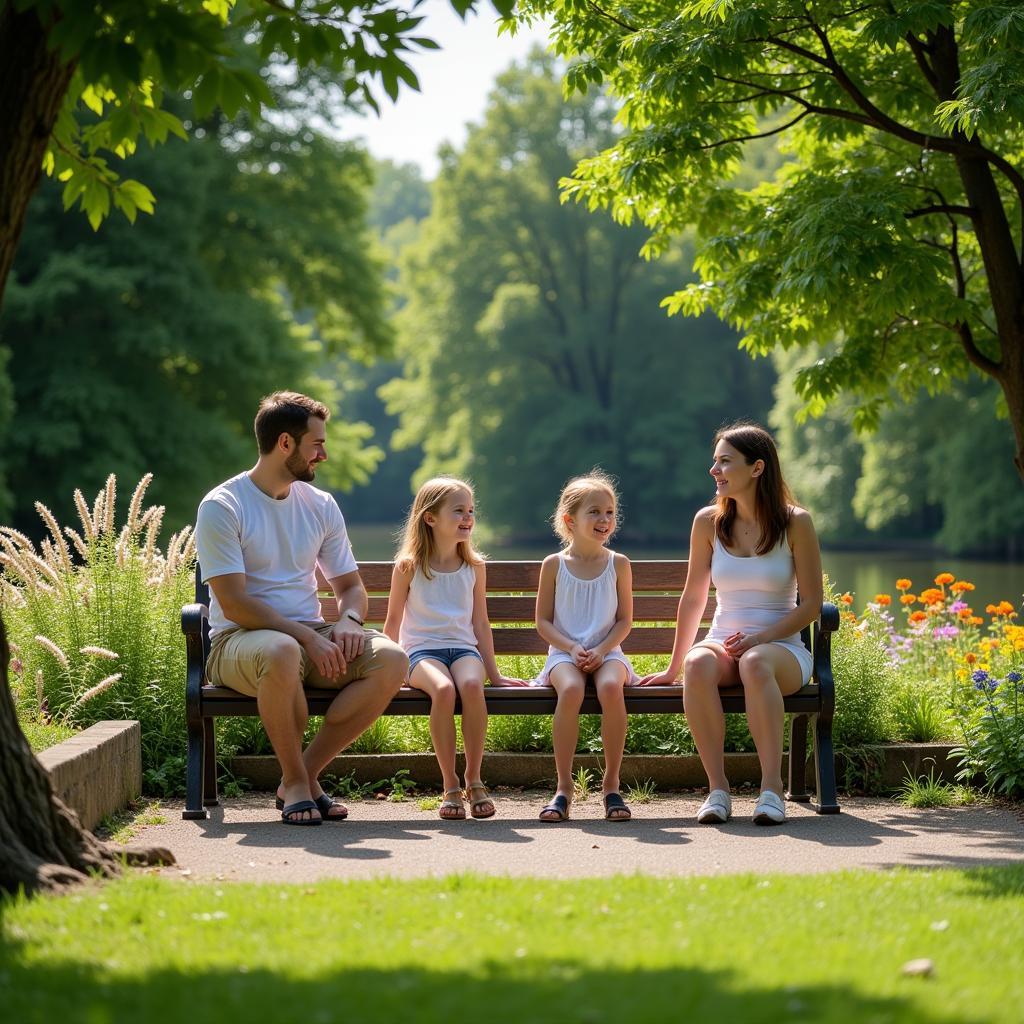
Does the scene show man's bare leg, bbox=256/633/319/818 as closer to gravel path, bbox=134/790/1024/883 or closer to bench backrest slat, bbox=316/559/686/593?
gravel path, bbox=134/790/1024/883

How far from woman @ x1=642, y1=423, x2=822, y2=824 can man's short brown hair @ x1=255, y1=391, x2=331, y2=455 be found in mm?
1731

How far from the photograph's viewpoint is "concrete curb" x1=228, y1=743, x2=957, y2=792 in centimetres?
685

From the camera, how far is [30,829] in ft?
14.5

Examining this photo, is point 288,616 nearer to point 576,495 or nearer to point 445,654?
point 445,654

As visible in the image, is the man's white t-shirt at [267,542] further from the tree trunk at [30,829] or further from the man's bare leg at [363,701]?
the tree trunk at [30,829]

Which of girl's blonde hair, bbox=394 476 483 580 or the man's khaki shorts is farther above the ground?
girl's blonde hair, bbox=394 476 483 580

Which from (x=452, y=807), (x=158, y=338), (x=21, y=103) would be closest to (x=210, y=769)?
(x=452, y=807)

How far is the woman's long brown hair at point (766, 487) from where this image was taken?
21.4 ft

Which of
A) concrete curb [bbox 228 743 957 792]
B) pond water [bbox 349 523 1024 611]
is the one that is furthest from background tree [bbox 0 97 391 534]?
concrete curb [bbox 228 743 957 792]

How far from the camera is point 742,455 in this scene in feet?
21.4

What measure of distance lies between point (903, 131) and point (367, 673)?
4.23 metres

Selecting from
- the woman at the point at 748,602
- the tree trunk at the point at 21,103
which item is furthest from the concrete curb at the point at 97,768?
the woman at the point at 748,602

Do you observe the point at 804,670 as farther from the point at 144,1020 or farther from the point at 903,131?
the point at 144,1020

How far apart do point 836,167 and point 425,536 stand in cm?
431
